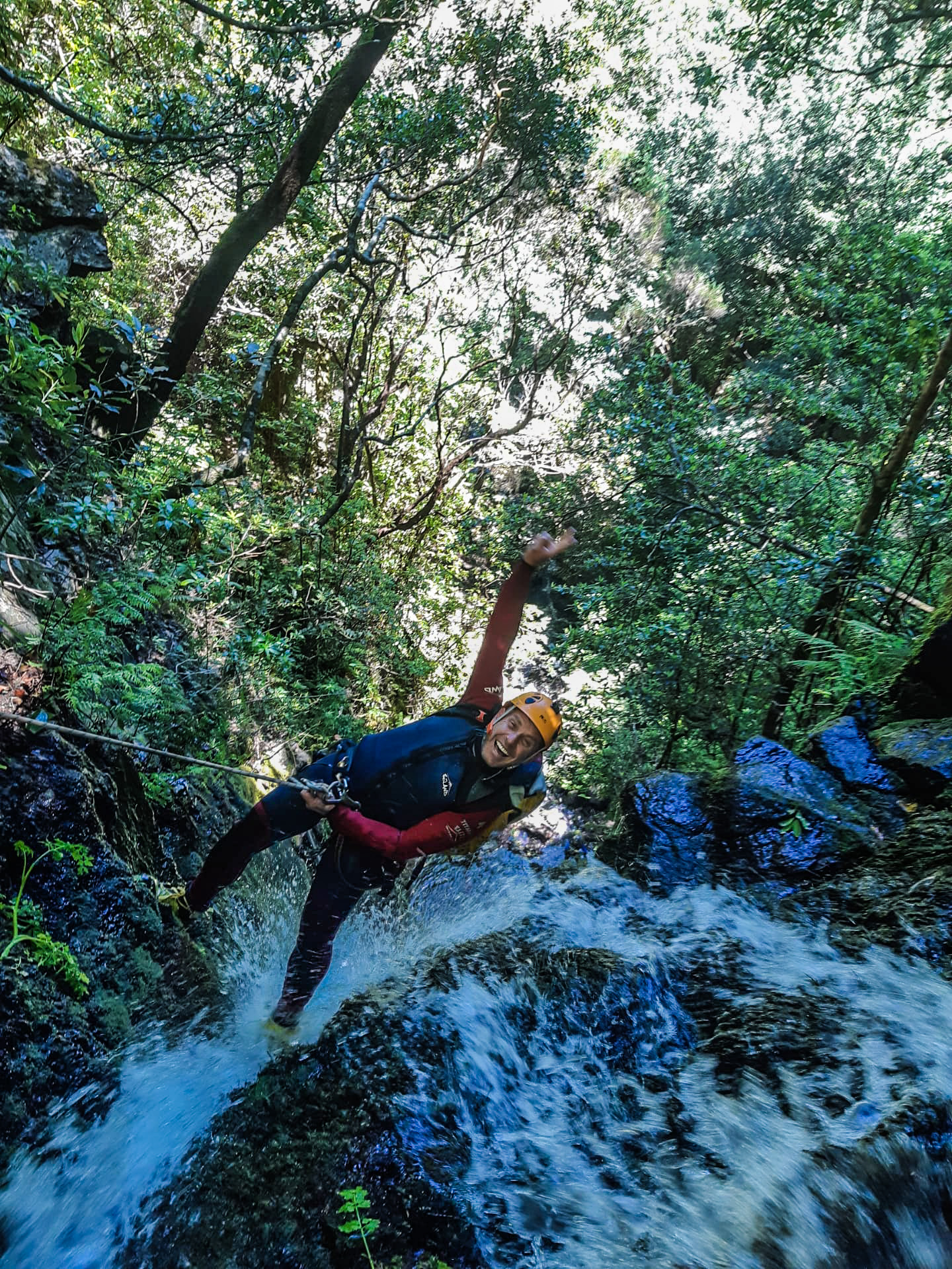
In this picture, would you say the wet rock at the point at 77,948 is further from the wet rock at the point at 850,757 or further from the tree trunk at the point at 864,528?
the tree trunk at the point at 864,528

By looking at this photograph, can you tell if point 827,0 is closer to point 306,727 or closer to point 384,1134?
point 306,727

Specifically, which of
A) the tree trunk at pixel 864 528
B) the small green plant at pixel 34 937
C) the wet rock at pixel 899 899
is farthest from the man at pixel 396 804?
the tree trunk at pixel 864 528

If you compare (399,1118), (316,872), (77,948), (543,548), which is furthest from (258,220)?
(399,1118)

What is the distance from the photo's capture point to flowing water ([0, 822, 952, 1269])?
2.45m

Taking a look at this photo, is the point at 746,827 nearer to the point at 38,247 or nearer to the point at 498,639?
the point at 498,639

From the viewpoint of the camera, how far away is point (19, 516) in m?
4.64

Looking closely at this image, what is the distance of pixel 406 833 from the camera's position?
10.9 feet

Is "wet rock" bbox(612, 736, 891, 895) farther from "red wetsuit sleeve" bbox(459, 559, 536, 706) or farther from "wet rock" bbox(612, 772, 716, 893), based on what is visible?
"red wetsuit sleeve" bbox(459, 559, 536, 706)

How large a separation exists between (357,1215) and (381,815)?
1.65m

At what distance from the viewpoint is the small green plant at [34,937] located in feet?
9.53

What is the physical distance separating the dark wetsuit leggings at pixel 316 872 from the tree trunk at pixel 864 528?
4.88 metres

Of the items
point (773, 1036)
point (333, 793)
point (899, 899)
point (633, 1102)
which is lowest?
point (633, 1102)

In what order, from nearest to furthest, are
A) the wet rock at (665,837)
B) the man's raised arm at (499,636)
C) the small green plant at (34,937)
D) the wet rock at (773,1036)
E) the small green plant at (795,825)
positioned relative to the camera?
the small green plant at (34,937) < the wet rock at (773,1036) < the man's raised arm at (499,636) < the small green plant at (795,825) < the wet rock at (665,837)

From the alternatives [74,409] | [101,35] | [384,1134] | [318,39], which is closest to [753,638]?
[384,1134]
